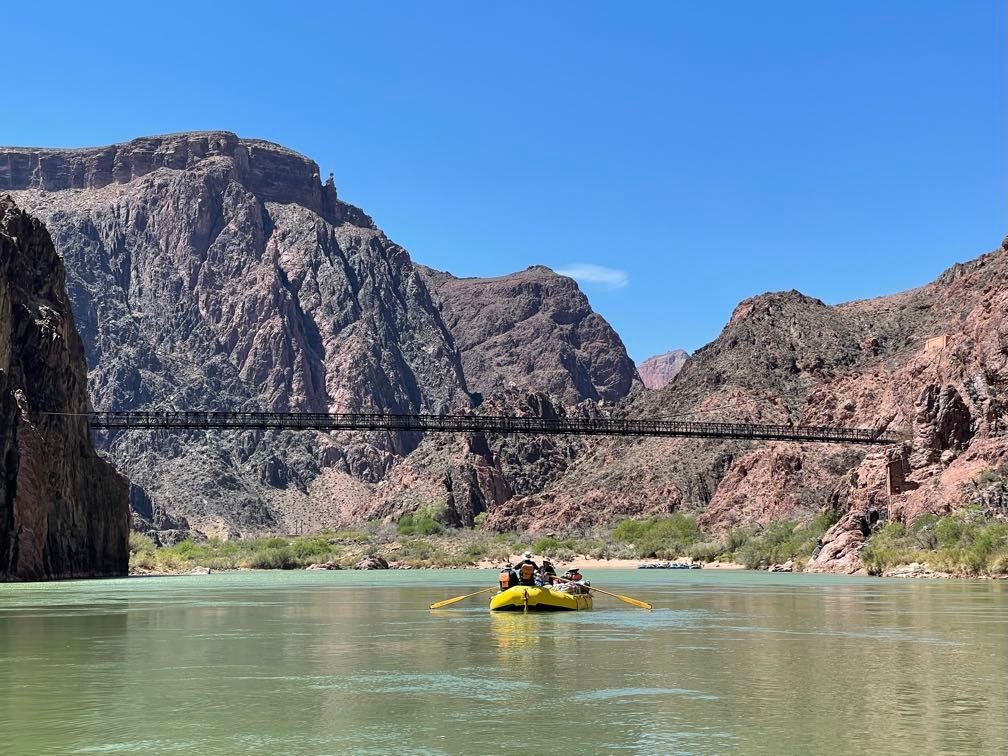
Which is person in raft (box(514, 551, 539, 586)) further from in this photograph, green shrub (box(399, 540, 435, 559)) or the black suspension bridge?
green shrub (box(399, 540, 435, 559))

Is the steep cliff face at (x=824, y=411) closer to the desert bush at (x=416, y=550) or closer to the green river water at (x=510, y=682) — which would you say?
the desert bush at (x=416, y=550)

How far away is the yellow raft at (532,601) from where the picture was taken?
41969 mm

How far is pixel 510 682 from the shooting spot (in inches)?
922

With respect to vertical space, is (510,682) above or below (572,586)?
below

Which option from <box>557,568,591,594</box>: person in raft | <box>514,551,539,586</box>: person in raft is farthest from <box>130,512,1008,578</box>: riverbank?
<box>514,551,539,586</box>: person in raft

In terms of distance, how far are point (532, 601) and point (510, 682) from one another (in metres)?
18.8

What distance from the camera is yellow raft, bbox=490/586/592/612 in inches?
1652

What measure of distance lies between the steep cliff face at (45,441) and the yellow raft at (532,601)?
1680 inches

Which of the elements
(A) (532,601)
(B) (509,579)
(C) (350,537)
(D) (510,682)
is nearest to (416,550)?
(C) (350,537)

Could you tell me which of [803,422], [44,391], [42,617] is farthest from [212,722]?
[803,422]

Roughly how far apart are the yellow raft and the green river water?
691mm

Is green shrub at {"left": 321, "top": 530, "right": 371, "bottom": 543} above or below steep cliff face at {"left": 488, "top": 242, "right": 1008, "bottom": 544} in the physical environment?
below

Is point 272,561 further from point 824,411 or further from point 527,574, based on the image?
point 527,574

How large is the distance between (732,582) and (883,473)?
26.3 metres
